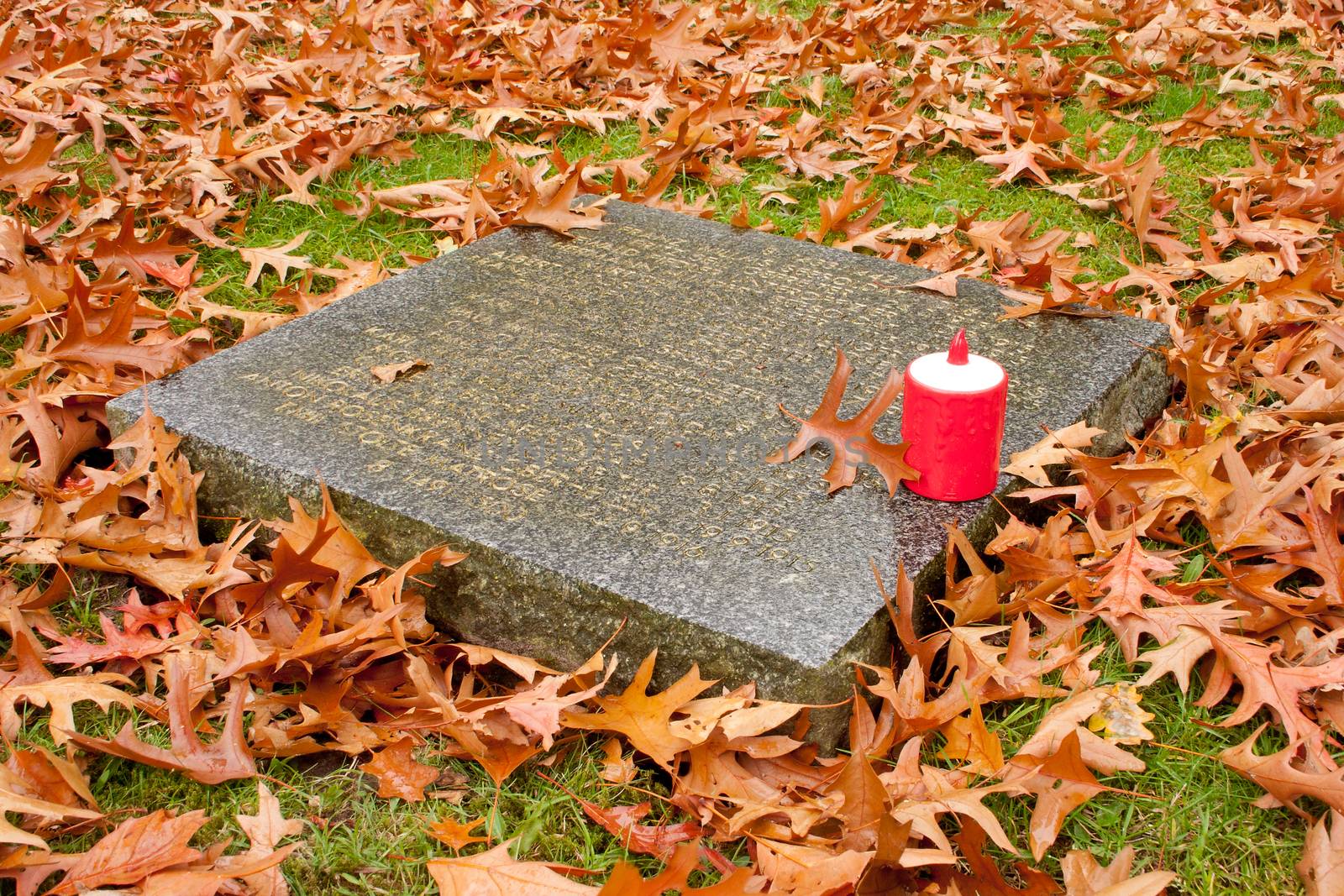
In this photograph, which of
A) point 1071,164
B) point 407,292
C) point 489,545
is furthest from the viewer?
point 1071,164

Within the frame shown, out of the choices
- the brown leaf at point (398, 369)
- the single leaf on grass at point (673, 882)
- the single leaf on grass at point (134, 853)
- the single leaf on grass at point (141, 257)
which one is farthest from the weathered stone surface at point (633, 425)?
the single leaf on grass at point (141, 257)

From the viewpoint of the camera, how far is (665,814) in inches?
72.2

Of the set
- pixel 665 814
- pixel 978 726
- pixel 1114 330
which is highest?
pixel 1114 330

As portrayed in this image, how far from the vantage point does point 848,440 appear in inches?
88.3

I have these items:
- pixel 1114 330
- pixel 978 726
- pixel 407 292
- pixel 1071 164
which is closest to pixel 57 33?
pixel 407 292

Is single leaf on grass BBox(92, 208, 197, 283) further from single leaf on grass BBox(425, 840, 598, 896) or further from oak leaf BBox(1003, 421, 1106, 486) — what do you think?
oak leaf BBox(1003, 421, 1106, 486)

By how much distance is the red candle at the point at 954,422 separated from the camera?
204 cm

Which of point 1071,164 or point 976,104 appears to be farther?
point 976,104

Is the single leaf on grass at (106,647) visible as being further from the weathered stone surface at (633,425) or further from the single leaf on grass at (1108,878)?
the single leaf on grass at (1108,878)

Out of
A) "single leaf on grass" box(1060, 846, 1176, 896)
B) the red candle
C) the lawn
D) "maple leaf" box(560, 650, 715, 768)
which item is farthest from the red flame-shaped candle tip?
"single leaf on grass" box(1060, 846, 1176, 896)

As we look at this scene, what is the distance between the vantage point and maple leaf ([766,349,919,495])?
216cm

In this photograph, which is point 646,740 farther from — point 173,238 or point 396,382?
point 173,238

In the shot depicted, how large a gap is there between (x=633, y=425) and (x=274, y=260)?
1.50 meters

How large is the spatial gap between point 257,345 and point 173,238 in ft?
3.76
